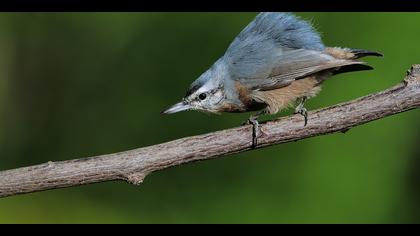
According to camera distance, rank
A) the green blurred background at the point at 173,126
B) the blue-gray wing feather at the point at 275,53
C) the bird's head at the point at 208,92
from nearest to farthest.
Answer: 1. the blue-gray wing feather at the point at 275,53
2. the bird's head at the point at 208,92
3. the green blurred background at the point at 173,126

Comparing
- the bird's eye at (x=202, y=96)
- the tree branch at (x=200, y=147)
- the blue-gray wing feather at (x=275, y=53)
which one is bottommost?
the tree branch at (x=200, y=147)

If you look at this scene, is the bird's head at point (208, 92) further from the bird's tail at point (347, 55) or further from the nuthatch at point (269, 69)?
the bird's tail at point (347, 55)

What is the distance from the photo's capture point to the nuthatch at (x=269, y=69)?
4.05 m

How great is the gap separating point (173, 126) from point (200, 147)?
158 centimetres

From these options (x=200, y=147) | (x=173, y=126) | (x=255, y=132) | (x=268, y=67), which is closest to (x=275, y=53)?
(x=268, y=67)

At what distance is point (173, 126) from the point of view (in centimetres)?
495

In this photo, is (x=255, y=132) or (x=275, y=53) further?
(x=275, y=53)

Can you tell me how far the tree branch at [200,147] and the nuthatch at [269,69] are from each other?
517mm

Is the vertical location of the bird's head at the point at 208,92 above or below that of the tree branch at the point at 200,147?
above

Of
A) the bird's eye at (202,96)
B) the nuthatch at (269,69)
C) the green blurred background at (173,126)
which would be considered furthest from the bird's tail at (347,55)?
the bird's eye at (202,96)

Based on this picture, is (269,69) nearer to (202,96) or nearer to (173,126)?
(202,96)

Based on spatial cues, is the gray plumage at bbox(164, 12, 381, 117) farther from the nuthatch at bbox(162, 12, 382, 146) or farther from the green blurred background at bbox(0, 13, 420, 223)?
the green blurred background at bbox(0, 13, 420, 223)

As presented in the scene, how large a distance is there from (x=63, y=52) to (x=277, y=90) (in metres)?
2.13

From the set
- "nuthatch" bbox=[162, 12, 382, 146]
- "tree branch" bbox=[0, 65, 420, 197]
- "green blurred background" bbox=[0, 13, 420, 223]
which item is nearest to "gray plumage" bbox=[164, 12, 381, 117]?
"nuthatch" bbox=[162, 12, 382, 146]
